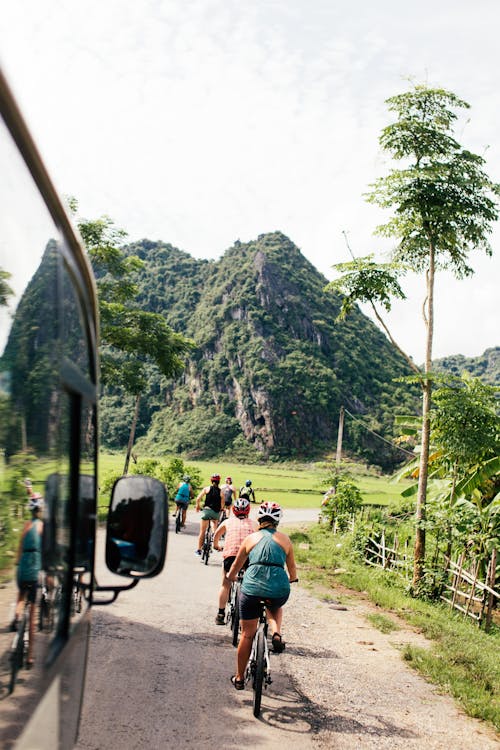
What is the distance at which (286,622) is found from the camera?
8.79m

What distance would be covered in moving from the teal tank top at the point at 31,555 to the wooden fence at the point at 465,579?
936 cm

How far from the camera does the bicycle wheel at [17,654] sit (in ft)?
4.36

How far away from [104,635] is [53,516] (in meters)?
5.81

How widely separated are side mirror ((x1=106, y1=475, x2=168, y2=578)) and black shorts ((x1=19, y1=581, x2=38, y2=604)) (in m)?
0.86

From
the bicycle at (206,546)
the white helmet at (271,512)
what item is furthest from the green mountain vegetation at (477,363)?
the white helmet at (271,512)

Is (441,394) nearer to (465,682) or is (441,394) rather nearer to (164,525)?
(465,682)

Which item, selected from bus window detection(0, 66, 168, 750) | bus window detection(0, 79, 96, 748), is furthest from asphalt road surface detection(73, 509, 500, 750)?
bus window detection(0, 79, 96, 748)

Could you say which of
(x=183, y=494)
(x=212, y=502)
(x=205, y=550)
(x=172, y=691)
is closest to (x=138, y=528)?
(x=172, y=691)

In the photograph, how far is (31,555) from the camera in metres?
1.47

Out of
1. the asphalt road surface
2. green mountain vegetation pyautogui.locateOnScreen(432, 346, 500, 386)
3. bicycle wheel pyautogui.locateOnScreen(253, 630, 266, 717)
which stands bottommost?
the asphalt road surface

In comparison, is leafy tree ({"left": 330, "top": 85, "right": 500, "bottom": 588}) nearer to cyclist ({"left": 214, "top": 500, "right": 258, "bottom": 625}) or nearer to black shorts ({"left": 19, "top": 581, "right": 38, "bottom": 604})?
cyclist ({"left": 214, "top": 500, "right": 258, "bottom": 625})

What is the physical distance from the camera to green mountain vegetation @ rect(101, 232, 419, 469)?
96.6 metres

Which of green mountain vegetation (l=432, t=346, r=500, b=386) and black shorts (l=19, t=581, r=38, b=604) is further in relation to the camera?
green mountain vegetation (l=432, t=346, r=500, b=386)

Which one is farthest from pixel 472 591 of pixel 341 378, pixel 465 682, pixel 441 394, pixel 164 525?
pixel 341 378
